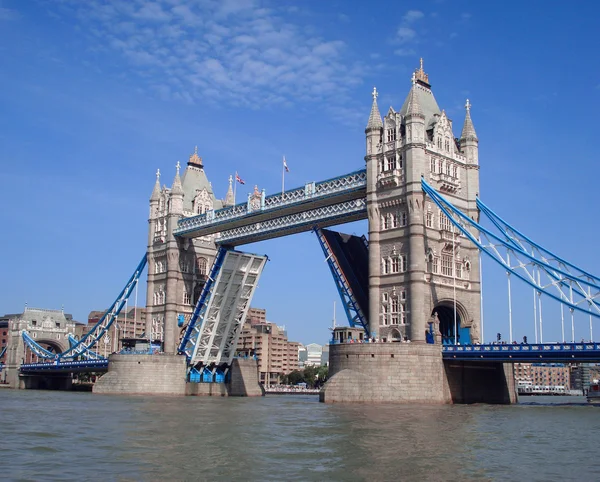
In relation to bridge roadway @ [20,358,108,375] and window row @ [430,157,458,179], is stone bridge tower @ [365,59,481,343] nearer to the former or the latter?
window row @ [430,157,458,179]

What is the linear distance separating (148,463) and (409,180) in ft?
131

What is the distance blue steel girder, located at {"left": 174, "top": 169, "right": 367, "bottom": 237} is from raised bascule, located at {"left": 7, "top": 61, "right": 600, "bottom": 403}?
0.12m

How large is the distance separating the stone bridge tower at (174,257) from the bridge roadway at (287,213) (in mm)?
2159

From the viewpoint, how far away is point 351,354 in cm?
5522

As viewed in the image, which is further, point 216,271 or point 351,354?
point 216,271

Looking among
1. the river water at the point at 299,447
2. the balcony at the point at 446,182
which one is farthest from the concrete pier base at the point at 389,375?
the balcony at the point at 446,182

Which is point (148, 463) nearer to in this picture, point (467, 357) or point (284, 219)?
point (467, 357)

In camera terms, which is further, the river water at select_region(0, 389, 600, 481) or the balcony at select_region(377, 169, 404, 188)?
the balcony at select_region(377, 169, 404, 188)

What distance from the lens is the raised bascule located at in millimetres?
54188

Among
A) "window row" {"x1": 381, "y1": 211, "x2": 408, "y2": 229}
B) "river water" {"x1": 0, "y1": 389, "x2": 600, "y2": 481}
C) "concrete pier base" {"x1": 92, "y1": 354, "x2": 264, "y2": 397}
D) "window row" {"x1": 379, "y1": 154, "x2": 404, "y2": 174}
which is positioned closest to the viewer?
"river water" {"x1": 0, "y1": 389, "x2": 600, "y2": 481}

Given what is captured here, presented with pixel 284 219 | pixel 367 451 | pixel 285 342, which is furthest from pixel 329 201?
pixel 285 342

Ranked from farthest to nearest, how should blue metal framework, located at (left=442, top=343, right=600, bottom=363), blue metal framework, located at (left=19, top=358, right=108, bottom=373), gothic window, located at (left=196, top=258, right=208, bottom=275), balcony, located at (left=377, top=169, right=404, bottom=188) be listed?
blue metal framework, located at (left=19, top=358, right=108, bottom=373) → gothic window, located at (left=196, top=258, right=208, bottom=275) → balcony, located at (left=377, top=169, right=404, bottom=188) → blue metal framework, located at (left=442, top=343, right=600, bottom=363)

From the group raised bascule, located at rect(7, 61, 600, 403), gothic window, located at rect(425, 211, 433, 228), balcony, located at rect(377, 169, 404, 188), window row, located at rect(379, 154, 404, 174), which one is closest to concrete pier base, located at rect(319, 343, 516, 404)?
raised bascule, located at rect(7, 61, 600, 403)

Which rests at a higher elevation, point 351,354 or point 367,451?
point 351,354
